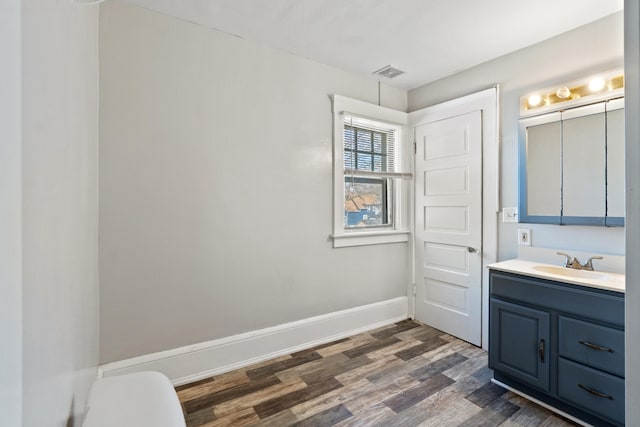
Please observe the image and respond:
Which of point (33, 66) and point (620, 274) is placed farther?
point (620, 274)

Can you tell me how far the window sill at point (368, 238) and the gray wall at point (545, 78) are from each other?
37.5 inches

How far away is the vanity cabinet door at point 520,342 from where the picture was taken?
6.07 ft

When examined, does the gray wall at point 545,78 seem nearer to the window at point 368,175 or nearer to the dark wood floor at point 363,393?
the window at point 368,175

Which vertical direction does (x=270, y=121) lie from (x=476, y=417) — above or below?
above

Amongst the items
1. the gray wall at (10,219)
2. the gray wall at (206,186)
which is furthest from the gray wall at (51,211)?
the gray wall at (206,186)

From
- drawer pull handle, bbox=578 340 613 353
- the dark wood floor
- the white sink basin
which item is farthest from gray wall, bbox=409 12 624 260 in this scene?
the dark wood floor

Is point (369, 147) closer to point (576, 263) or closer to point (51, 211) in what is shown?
point (576, 263)

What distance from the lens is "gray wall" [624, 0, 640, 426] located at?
657 millimetres

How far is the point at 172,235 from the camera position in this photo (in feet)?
6.72

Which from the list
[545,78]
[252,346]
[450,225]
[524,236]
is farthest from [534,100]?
[252,346]

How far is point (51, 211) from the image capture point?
65 cm

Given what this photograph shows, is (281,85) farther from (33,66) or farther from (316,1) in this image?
(33,66)

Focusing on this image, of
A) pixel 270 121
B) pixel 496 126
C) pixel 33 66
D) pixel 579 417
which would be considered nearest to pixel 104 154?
pixel 270 121

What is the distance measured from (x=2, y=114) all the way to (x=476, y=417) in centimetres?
236
